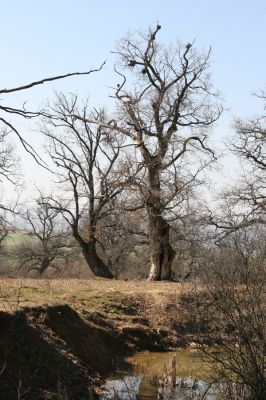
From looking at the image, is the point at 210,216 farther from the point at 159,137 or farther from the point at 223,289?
the point at 223,289

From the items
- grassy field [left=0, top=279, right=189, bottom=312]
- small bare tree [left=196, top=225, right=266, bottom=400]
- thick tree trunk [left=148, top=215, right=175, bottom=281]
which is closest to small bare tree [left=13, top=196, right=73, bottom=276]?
thick tree trunk [left=148, top=215, right=175, bottom=281]

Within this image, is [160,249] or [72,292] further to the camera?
[160,249]

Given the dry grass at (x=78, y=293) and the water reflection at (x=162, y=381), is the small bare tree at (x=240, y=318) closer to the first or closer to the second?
the water reflection at (x=162, y=381)

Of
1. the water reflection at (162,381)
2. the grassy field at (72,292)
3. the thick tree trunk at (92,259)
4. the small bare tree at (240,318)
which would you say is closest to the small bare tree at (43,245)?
the thick tree trunk at (92,259)

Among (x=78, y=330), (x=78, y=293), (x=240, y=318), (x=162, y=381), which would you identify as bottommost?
(x=162, y=381)

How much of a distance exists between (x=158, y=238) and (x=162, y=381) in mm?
14790

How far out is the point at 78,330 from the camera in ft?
48.1

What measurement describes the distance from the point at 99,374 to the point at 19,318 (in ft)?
8.29

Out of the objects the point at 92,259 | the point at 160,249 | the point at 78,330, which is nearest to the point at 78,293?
the point at 78,330

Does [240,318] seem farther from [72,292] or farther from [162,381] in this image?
[72,292]

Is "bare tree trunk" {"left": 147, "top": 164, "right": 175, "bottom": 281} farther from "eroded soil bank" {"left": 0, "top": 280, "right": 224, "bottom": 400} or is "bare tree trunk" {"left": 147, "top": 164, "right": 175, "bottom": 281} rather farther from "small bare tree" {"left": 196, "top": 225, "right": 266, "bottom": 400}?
"small bare tree" {"left": 196, "top": 225, "right": 266, "bottom": 400}

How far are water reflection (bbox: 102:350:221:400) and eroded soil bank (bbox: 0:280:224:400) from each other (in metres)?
0.52

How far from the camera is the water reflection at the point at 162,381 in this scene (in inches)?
442

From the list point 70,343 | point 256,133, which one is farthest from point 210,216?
point 70,343
